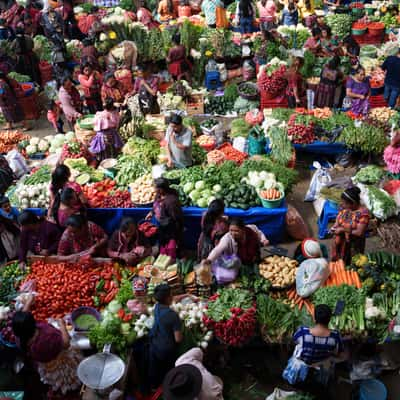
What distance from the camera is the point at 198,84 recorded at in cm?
1112

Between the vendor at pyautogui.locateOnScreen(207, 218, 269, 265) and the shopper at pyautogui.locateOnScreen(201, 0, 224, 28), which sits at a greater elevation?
the shopper at pyautogui.locateOnScreen(201, 0, 224, 28)

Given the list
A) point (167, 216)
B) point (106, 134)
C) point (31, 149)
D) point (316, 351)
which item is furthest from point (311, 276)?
point (31, 149)

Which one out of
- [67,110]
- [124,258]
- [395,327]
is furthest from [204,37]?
[395,327]

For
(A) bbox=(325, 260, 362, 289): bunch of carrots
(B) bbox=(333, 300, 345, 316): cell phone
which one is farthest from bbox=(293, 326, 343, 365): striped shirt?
(A) bbox=(325, 260, 362, 289): bunch of carrots

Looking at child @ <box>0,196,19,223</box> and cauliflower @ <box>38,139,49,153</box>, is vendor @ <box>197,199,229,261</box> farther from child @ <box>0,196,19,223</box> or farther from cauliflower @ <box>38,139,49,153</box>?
cauliflower @ <box>38,139,49,153</box>

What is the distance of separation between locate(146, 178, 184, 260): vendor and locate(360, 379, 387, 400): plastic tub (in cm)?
255

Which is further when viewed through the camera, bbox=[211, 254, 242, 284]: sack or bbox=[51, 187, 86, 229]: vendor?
bbox=[51, 187, 86, 229]: vendor

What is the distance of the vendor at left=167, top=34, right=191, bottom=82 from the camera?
10156mm

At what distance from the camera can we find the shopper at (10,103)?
940cm

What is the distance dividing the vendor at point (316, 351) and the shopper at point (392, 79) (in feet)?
21.1

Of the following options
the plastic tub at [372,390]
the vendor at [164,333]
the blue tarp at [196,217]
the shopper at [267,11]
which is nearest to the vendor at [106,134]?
the blue tarp at [196,217]

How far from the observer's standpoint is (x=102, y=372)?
13.9 feet

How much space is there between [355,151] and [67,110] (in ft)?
17.3

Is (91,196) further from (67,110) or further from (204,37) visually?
(204,37)
